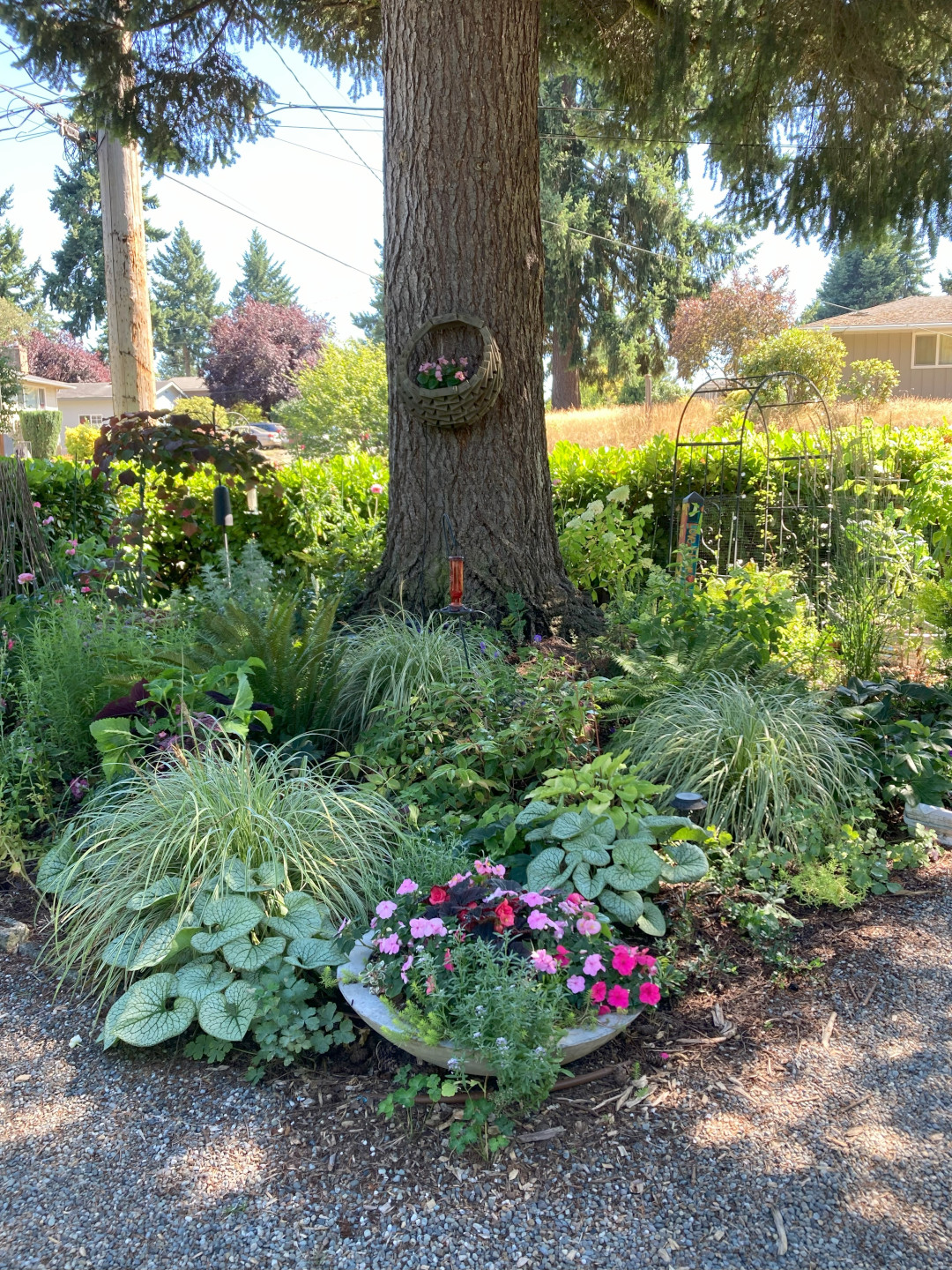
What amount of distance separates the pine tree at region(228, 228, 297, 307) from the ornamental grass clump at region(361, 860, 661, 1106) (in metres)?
66.7

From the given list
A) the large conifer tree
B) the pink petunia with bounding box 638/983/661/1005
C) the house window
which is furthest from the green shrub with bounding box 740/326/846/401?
the pink petunia with bounding box 638/983/661/1005

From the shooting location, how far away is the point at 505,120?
419cm

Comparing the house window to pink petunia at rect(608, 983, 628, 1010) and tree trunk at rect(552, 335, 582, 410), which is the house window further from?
pink petunia at rect(608, 983, 628, 1010)

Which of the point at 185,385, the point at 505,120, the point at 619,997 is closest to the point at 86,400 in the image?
the point at 185,385

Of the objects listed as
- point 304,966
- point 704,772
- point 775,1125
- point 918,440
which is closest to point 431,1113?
point 304,966

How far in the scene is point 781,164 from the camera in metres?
5.71

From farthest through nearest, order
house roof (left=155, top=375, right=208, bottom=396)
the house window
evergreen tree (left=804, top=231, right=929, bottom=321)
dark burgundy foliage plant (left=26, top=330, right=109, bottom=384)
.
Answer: house roof (left=155, top=375, right=208, bottom=396) < dark burgundy foliage plant (left=26, top=330, right=109, bottom=384) < evergreen tree (left=804, top=231, right=929, bottom=321) < the house window

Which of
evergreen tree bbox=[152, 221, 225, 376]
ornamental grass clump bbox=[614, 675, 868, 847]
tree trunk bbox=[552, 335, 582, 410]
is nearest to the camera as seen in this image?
ornamental grass clump bbox=[614, 675, 868, 847]

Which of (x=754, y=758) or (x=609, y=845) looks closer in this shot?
(x=609, y=845)

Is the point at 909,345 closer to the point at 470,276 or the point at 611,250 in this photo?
the point at 611,250

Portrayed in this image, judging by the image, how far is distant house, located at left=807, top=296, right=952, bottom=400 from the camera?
2480 cm

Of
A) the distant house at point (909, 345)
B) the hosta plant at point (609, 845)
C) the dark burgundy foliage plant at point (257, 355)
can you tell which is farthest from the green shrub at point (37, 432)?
the hosta plant at point (609, 845)

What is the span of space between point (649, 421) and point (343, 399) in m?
5.33

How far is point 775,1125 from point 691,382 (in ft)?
85.1
